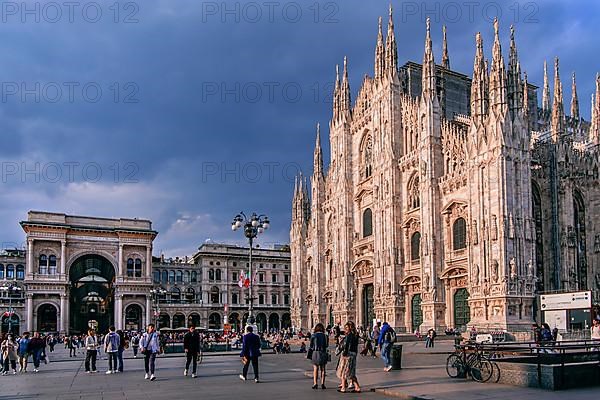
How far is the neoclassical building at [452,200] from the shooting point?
4066cm

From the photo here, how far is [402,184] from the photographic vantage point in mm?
52094

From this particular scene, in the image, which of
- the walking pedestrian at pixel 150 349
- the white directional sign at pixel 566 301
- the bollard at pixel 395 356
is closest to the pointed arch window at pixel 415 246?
the white directional sign at pixel 566 301

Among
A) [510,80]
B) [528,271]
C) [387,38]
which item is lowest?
[528,271]

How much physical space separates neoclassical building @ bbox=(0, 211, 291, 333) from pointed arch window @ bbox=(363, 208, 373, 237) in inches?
1379

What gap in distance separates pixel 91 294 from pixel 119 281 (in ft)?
29.0

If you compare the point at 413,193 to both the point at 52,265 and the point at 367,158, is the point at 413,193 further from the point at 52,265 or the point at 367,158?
the point at 52,265

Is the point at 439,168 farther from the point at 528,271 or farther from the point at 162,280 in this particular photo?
the point at 162,280

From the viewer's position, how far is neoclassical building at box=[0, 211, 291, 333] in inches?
3342

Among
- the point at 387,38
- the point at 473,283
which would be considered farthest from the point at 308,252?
the point at 473,283

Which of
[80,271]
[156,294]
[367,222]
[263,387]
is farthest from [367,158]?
[80,271]

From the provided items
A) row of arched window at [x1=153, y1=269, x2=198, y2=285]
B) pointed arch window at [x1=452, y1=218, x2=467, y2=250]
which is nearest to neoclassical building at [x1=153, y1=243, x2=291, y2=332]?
row of arched window at [x1=153, y1=269, x2=198, y2=285]

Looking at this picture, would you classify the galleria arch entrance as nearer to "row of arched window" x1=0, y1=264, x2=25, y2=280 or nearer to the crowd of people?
"row of arched window" x1=0, y1=264, x2=25, y2=280

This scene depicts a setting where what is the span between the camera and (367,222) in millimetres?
58031

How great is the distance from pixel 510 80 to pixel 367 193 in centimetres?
1875
